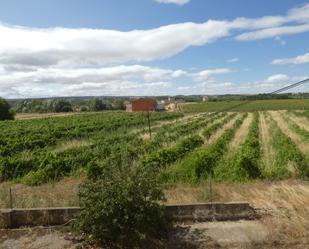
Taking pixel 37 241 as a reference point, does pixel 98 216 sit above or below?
above

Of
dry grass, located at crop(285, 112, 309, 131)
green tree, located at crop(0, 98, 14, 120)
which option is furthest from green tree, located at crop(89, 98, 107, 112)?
dry grass, located at crop(285, 112, 309, 131)

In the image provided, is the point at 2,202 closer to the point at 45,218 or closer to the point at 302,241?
the point at 45,218

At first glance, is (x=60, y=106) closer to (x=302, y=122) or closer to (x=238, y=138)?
(x=302, y=122)

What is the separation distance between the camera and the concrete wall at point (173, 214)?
732cm

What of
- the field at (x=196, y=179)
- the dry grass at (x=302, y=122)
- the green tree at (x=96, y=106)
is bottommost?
the dry grass at (x=302, y=122)

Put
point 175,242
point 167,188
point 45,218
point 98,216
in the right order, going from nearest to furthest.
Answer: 1. point 98,216
2. point 175,242
3. point 45,218
4. point 167,188

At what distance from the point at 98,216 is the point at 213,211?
2.28 metres

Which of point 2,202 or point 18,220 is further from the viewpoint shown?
point 2,202

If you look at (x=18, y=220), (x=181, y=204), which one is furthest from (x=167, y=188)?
(x=18, y=220)

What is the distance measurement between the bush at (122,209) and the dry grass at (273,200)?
4.81 feet

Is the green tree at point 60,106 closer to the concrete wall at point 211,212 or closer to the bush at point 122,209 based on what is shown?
the concrete wall at point 211,212

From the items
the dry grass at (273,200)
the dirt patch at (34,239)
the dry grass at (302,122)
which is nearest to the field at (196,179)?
the dry grass at (273,200)

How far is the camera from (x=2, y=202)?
830 cm

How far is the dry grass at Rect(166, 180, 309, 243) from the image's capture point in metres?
6.77
